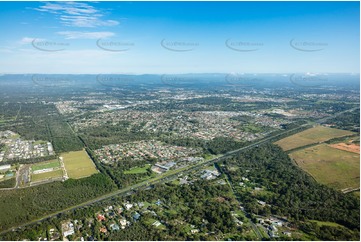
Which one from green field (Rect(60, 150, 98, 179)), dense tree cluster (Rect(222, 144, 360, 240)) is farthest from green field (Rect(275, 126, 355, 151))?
green field (Rect(60, 150, 98, 179))

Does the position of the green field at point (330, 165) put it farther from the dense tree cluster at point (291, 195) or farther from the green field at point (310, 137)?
the green field at point (310, 137)

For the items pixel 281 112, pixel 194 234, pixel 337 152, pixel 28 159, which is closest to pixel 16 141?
pixel 28 159

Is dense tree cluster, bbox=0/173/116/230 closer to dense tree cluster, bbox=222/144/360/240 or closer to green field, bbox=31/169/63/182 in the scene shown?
green field, bbox=31/169/63/182

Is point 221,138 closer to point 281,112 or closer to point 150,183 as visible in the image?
point 150,183

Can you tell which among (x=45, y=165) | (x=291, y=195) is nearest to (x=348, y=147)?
(x=291, y=195)

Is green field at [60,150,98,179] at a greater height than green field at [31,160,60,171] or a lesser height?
greater

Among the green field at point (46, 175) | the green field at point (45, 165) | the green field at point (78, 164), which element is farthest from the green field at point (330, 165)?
the green field at point (45, 165)
